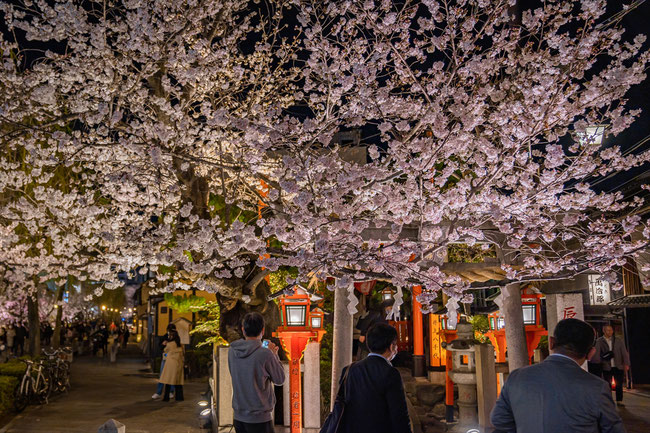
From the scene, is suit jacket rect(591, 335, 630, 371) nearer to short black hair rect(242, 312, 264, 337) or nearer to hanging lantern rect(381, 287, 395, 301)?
hanging lantern rect(381, 287, 395, 301)

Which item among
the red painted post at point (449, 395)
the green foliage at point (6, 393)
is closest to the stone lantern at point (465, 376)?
the red painted post at point (449, 395)

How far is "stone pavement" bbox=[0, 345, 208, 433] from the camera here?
38.1 ft

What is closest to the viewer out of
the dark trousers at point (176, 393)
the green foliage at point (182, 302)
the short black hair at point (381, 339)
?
the short black hair at point (381, 339)

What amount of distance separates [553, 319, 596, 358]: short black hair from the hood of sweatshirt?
3.14m

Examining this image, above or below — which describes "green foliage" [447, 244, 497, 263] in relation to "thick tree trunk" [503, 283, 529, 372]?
above

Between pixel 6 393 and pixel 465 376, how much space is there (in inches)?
433

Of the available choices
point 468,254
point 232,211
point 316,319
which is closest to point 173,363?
point 232,211

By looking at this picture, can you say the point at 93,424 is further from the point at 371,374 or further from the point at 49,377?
the point at 371,374

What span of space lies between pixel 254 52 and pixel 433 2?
4520mm

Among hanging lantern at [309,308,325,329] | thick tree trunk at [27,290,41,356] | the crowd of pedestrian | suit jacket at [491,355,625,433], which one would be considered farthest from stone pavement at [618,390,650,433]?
the crowd of pedestrian

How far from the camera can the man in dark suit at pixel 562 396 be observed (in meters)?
3.23

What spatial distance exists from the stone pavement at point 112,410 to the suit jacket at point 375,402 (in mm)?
8141

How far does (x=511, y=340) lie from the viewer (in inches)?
404

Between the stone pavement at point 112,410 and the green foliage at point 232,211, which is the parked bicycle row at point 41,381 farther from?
the green foliage at point 232,211
